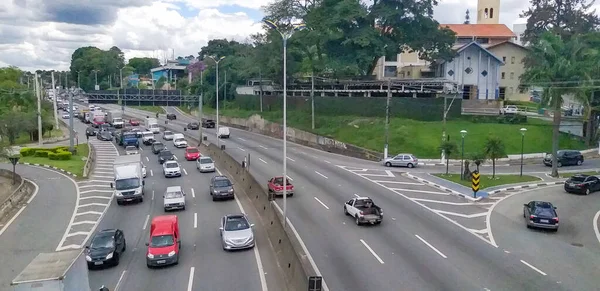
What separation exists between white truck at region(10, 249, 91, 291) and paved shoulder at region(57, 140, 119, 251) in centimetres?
1089

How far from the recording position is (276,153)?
60.1 meters

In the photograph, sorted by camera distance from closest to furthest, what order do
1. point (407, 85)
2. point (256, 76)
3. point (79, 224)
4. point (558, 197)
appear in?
point (79, 224), point (558, 197), point (407, 85), point (256, 76)

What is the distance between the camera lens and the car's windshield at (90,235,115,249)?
920 inches

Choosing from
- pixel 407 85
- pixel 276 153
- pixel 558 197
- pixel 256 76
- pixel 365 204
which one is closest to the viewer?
pixel 365 204

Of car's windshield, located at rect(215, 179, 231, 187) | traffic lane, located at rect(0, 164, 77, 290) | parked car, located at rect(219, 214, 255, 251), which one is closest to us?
parked car, located at rect(219, 214, 255, 251)

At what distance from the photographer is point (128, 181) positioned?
120 ft

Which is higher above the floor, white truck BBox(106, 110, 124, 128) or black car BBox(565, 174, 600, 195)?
white truck BBox(106, 110, 124, 128)

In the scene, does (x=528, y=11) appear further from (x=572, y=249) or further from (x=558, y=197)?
(x=572, y=249)

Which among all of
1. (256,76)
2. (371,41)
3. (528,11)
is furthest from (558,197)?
(256,76)

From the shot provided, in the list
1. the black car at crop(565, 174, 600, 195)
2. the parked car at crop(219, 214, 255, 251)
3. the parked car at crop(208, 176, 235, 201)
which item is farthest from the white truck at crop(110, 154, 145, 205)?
the black car at crop(565, 174, 600, 195)

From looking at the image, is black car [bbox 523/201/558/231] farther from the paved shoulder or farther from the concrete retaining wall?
the concrete retaining wall

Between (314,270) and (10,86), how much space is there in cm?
8609

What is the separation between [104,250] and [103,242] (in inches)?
21.8

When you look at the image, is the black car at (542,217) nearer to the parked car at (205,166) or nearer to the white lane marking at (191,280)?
the white lane marking at (191,280)
